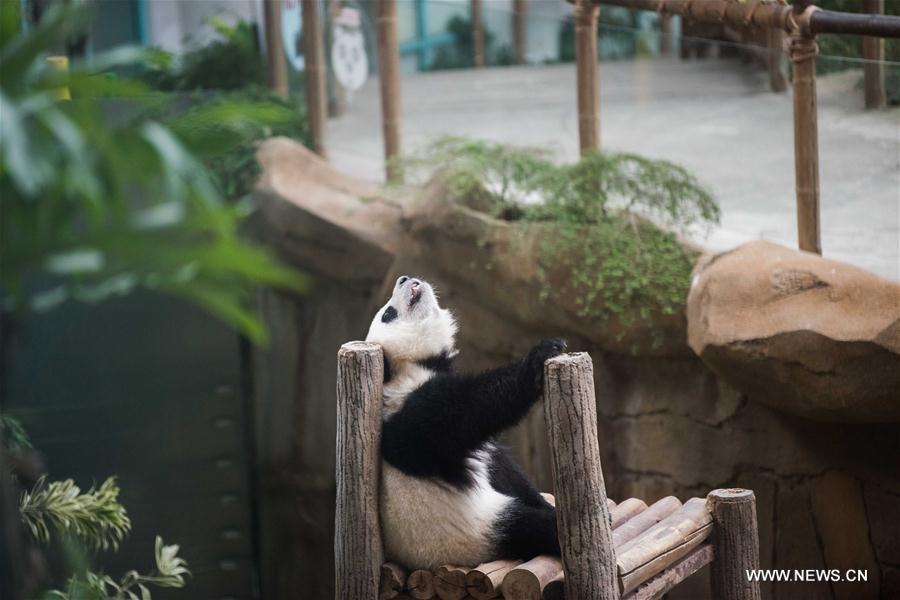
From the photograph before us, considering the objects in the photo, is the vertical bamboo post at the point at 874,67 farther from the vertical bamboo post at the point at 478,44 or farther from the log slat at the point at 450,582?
the log slat at the point at 450,582

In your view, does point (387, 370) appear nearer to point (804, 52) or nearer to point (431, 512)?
point (431, 512)

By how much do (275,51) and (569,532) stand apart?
4.90 metres

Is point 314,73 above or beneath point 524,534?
above

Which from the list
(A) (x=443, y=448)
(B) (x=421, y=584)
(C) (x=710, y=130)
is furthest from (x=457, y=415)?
(C) (x=710, y=130)

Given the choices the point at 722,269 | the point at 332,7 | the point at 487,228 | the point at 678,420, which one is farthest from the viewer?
the point at 332,7

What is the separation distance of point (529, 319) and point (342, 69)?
7.92ft

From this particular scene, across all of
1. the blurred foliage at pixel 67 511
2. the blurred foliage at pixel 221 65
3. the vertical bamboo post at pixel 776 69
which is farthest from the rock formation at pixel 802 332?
the blurred foliage at pixel 221 65

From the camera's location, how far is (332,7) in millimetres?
6566

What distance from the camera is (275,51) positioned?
22.6 feet

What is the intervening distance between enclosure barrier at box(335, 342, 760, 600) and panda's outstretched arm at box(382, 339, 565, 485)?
55mm

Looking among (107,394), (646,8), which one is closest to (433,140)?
(646,8)

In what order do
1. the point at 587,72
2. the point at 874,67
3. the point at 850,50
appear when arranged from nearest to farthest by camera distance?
the point at 874,67 < the point at 850,50 < the point at 587,72

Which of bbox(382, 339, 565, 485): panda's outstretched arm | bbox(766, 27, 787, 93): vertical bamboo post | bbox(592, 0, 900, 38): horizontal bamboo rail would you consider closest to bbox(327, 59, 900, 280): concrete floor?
bbox(766, 27, 787, 93): vertical bamboo post

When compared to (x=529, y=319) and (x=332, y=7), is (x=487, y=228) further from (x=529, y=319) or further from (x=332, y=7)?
Result: (x=332, y=7)
